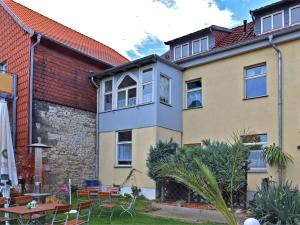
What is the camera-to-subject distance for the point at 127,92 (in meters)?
17.0

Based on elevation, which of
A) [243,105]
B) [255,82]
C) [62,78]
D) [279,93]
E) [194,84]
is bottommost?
[243,105]

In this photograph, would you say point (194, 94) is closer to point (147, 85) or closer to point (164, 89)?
point (164, 89)

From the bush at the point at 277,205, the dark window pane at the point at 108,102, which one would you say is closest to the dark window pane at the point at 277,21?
the dark window pane at the point at 108,102

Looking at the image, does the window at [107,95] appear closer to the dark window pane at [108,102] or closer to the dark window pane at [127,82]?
the dark window pane at [108,102]

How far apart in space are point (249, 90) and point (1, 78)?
32.9ft

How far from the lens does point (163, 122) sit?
15648mm

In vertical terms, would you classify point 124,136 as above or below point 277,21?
below

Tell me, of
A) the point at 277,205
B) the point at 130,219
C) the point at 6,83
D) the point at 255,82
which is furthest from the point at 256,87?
the point at 6,83

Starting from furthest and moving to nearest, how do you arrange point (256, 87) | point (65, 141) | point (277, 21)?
point (65, 141) < point (277, 21) < point (256, 87)

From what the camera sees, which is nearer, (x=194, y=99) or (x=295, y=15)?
(x=295, y=15)

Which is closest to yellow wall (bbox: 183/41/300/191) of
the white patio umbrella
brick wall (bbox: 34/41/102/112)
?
brick wall (bbox: 34/41/102/112)

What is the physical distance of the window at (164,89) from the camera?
15773 mm

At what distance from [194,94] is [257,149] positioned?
13.1 feet

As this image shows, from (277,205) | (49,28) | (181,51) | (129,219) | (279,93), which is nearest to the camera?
(277,205)
